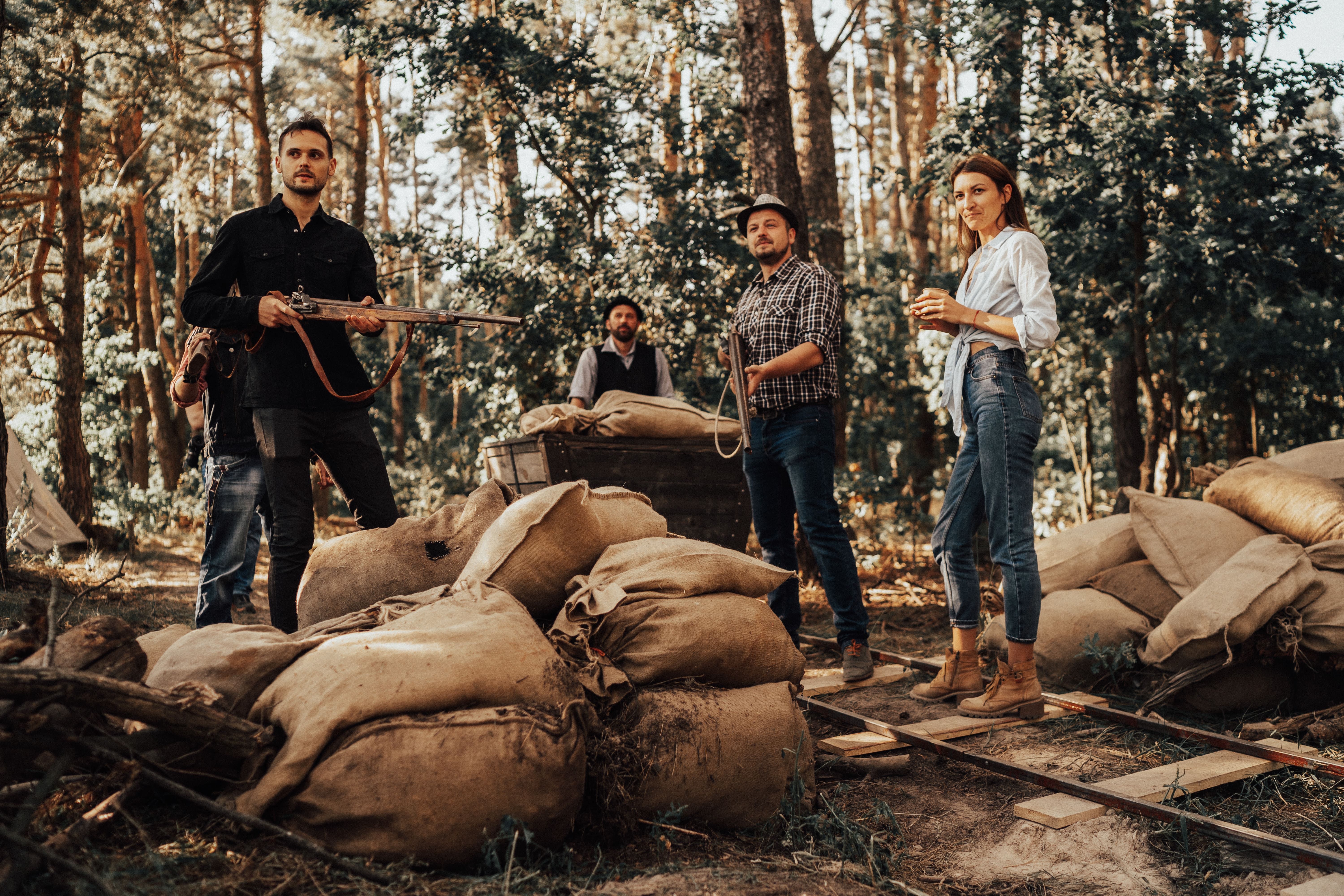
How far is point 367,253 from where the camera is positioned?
4113mm

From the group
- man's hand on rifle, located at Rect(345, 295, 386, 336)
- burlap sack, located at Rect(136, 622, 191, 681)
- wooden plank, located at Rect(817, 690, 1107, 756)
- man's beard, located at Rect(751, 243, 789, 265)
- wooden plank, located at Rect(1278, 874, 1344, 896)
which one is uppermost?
man's beard, located at Rect(751, 243, 789, 265)

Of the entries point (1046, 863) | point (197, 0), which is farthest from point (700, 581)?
point (197, 0)

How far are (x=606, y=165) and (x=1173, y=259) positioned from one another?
523 cm

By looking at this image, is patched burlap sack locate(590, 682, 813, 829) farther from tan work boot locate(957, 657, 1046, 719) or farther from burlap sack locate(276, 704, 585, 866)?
tan work boot locate(957, 657, 1046, 719)

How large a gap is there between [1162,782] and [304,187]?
3.81 meters

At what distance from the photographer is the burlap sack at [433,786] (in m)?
2.10

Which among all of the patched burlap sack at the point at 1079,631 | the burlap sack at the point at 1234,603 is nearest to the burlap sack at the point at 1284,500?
the burlap sack at the point at 1234,603

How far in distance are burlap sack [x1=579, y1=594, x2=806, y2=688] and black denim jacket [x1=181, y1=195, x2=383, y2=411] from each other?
1.59 m

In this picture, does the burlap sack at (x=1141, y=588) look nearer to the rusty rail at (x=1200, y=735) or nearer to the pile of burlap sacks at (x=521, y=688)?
the rusty rail at (x=1200, y=735)

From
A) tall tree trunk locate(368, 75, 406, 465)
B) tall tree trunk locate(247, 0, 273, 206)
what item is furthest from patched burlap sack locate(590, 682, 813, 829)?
tall tree trunk locate(368, 75, 406, 465)

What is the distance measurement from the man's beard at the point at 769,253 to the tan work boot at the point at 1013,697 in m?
2.15

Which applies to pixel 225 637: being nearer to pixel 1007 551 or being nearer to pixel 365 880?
pixel 365 880

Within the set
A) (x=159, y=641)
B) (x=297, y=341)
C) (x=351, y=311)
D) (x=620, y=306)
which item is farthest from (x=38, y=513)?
(x=159, y=641)

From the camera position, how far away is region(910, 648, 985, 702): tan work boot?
409 centimetres
